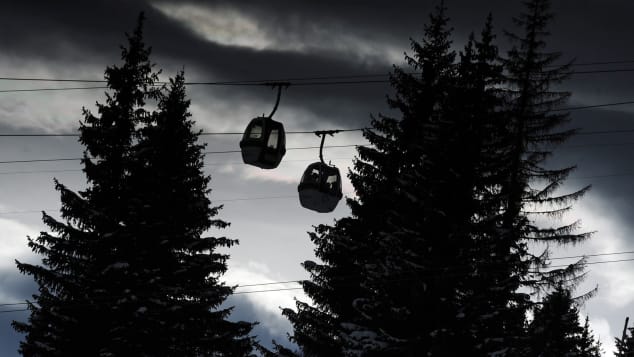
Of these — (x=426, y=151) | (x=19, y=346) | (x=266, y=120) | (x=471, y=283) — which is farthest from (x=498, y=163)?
(x=19, y=346)

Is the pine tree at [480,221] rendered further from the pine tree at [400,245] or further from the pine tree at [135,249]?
the pine tree at [135,249]

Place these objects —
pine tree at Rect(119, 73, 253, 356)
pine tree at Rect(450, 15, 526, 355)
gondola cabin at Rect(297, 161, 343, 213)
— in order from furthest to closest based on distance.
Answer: pine tree at Rect(119, 73, 253, 356), gondola cabin at Rect(297, 161, 343, 213), pine tree at Rect(450, 15, 526, 355)

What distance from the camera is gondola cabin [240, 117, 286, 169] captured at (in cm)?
1808

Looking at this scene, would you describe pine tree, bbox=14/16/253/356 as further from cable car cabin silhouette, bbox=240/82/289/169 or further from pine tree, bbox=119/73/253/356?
cable car cabin silhouette, bbox=240/82/289/169

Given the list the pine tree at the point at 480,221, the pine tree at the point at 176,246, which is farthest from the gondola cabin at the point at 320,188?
the pine tree at the point at 176,246

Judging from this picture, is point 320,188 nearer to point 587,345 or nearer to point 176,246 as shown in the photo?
point 176,246

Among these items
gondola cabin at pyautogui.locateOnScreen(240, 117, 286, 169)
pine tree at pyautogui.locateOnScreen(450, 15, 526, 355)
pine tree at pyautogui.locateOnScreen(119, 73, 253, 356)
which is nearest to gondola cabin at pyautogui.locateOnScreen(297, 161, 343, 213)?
gondola cabin at pyautogui.locateOnScreen(240, 117, 286, 169)

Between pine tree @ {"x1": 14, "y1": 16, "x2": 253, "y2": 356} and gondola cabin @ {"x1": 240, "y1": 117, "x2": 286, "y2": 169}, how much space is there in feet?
17.3

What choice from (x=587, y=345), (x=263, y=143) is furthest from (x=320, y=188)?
(x=587, y=345)

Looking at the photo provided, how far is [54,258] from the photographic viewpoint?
20.9 m

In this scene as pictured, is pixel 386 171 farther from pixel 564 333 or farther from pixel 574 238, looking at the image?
pixel 564 333

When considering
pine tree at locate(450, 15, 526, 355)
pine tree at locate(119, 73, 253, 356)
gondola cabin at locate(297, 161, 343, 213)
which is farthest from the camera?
pine tree at locate(119, 73, 253, 356)

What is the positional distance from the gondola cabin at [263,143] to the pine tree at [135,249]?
208 inches

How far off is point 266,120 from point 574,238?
48.8ft
